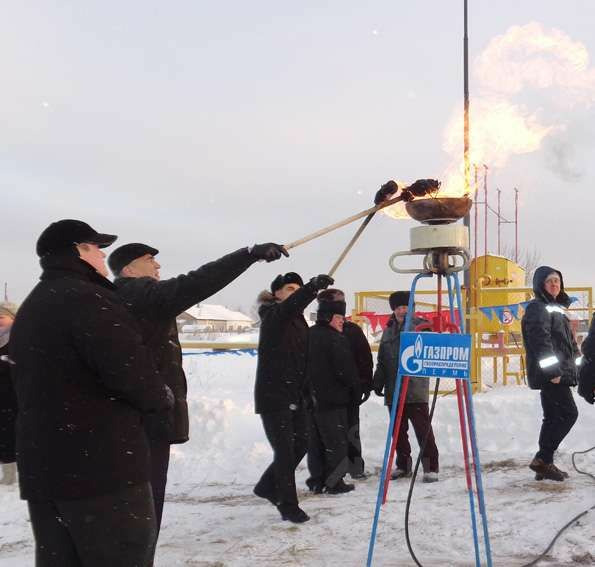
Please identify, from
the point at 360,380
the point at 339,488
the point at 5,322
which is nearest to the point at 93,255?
the point at 5,322

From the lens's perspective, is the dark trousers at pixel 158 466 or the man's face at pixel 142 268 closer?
the dark trousers at pixel 158 466

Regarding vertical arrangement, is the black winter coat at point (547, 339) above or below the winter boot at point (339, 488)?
above

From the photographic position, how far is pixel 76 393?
7.93 ft

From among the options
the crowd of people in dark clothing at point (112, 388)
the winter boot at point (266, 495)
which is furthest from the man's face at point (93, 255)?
the winter boot at point (266, 495)

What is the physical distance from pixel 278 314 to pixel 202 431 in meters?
3.60

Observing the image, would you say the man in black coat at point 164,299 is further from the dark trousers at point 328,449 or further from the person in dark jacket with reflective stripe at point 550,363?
the person in dark jacket with reflective stripe at point 550,363

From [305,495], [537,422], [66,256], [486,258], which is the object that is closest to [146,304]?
[66,256]

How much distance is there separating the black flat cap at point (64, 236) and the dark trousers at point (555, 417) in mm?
4597

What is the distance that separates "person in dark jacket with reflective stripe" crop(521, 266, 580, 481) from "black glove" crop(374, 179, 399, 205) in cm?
271

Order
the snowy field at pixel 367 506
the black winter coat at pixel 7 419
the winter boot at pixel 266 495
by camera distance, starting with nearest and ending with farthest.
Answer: the black winter coat at pixel 7 419 → the snowy field at pixel 367 506 → the winter boot at pixel 266 495

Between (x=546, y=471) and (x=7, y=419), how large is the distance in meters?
4.64

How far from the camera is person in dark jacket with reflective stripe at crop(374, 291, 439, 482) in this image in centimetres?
634

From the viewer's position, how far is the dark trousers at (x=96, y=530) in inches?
94.2

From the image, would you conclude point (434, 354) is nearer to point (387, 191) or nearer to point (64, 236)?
point (387, 191)
